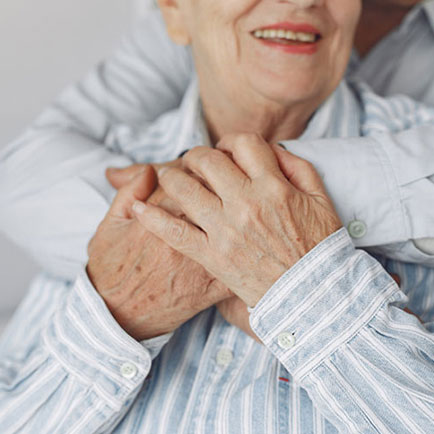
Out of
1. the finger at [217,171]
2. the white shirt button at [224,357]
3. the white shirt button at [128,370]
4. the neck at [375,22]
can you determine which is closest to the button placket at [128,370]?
the white shirt button at [128,370]

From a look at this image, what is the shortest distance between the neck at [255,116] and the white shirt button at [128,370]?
0.60 m

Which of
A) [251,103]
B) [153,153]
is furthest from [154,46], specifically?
[251,103]

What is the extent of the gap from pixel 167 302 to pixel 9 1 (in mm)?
1313

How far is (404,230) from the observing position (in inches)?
37.0

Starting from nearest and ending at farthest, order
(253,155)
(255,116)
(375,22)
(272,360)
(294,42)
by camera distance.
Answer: (253,155)
(272,360)
(294,42)
(255,116)
(375,22)

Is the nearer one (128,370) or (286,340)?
(286,340)

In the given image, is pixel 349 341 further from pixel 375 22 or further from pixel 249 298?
pixel 375 22

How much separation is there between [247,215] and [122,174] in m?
0.40

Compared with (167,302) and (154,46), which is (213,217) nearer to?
(167,302)

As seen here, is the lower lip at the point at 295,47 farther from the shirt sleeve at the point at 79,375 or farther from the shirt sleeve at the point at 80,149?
the shirt sleeve at the point at 79,375

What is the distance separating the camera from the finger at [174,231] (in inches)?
34.9

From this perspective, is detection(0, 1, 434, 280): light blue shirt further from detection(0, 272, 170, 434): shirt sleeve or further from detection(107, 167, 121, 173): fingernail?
detection(0, 272, 170, 434): shirt sleeve

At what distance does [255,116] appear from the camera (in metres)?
1.24

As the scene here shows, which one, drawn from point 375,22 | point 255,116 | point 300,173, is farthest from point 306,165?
point 375,22
